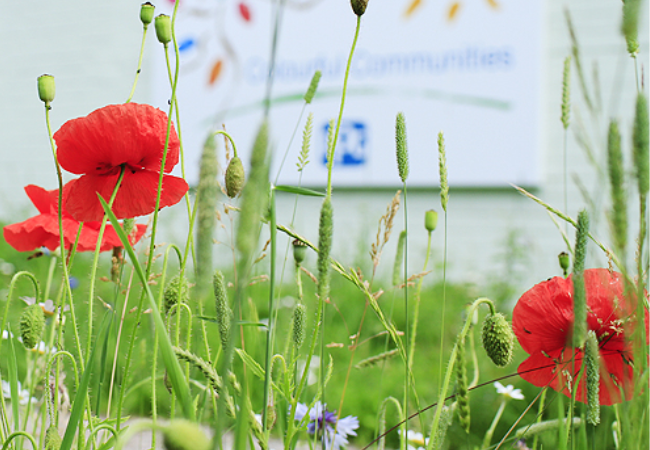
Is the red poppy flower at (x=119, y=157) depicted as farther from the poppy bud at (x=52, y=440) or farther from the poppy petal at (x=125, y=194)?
the poppy bud at (x=52, y=440)

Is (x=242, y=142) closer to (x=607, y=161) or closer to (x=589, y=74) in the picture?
(x=589, y=74)

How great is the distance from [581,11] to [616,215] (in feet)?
9.07

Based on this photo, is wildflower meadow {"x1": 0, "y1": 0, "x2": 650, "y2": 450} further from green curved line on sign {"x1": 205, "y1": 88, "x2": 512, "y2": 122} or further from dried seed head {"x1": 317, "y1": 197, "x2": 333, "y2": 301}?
green curved line on sign {"x1": 205, "y1": 88, "x2": 512, "y2": 122}

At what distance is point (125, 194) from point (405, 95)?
2471mm

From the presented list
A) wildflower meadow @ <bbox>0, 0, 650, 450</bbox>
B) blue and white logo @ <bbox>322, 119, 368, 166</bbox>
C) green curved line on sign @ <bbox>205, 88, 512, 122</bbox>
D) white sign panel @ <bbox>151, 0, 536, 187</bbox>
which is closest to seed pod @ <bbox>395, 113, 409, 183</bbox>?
wildflower meadow @ <bbox>0, 0, 650, 450</bbox>

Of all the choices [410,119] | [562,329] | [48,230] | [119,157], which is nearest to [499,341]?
[562,329]

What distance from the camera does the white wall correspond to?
263 centimetres

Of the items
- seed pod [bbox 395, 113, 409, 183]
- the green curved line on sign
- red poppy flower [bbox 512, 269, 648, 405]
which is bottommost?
red poppy flower [bbox 512, 269, 648, 405]

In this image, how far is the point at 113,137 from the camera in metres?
0.42

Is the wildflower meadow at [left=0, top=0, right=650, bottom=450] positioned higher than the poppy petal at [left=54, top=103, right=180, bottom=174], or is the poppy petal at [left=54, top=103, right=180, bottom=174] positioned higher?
the poppy petal at [left=54, top=103, right=180, bottom=174]

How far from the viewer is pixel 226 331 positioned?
0.30 meters

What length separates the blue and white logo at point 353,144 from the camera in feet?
9.45

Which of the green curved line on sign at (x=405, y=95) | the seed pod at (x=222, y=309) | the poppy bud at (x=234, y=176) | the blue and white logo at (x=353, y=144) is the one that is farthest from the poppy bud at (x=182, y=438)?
the blue and white logo at (x=353, y=144)

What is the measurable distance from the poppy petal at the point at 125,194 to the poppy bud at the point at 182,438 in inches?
10.4
